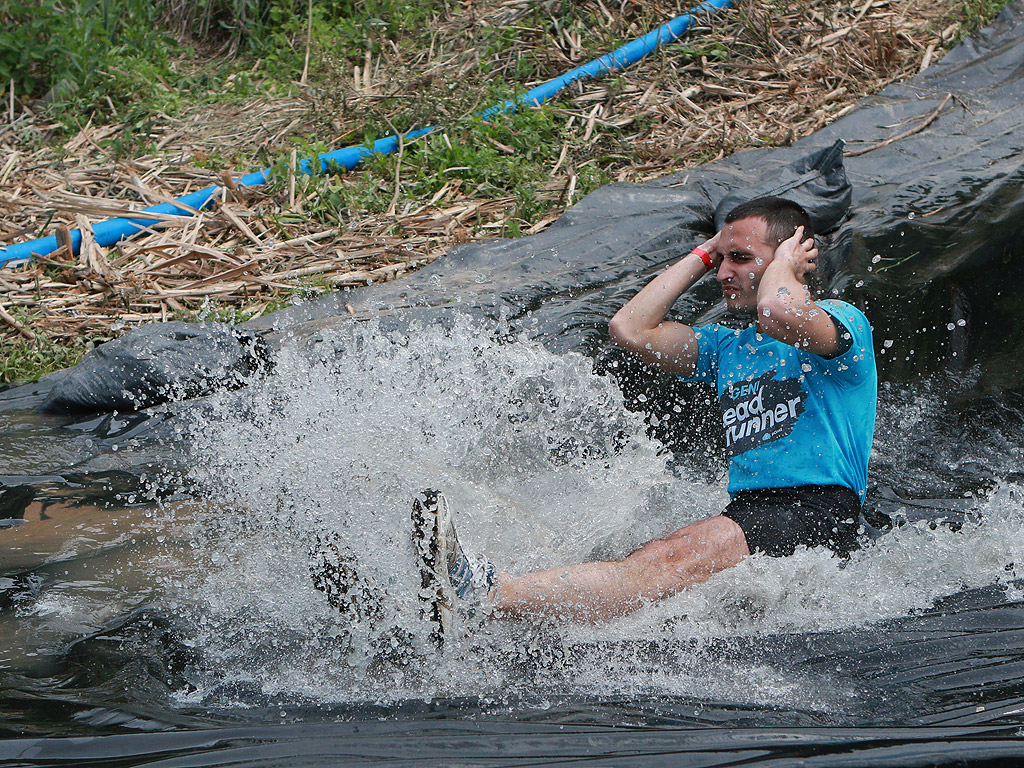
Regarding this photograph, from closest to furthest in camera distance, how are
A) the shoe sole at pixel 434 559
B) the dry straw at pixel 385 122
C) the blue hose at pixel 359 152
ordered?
the shoe sole at pixel 434 559 → the dry straw at pixel 385 122 → the blue hose at pixel 359 152

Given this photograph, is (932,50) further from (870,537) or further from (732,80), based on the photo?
(870,537)

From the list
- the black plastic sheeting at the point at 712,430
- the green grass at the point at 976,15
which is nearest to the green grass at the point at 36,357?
the black plastic sheeting at the point at 712,430

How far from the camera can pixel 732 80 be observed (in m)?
6.54

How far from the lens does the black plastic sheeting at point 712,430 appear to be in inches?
82.3

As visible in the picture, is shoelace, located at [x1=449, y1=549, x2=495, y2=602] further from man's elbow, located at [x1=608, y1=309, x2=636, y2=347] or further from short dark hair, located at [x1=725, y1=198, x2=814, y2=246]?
short dark hair, located at [x1=725, y1=198, x2=814, y2=246]

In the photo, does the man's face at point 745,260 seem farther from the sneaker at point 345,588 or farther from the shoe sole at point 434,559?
the sneaker at point 345,588

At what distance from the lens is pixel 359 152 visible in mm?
6145

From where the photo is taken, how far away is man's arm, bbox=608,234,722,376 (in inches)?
136

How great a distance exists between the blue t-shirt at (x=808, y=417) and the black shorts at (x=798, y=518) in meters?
0.03

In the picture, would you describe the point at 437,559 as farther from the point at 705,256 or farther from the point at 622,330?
the point at 705,256

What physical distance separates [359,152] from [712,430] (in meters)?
3.14

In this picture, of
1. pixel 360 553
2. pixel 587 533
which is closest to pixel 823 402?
pixel 587 533

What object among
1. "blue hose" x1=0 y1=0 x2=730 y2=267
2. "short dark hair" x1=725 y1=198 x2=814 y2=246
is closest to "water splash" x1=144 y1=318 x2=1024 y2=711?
"short dark hair" x1=725 y1=198 x2=814 y2=246

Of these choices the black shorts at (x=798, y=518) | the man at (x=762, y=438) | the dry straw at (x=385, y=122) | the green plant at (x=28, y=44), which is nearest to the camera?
the man at (x=762, y=438)
